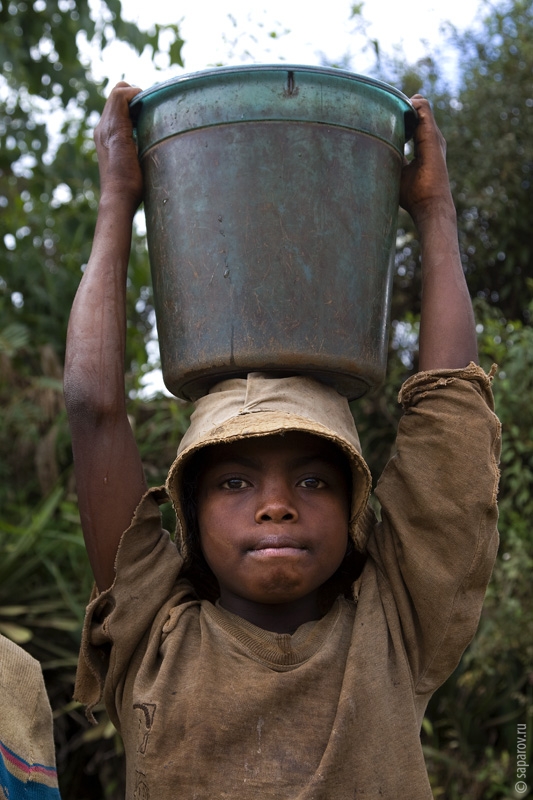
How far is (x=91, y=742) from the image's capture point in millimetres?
4008

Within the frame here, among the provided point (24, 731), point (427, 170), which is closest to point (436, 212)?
point (427, 170)

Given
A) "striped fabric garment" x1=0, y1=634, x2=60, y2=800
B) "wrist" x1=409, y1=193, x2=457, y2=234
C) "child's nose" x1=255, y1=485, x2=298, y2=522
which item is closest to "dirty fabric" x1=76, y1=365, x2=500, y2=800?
"striped fabric garment" x1=0, y1=634, x2=60, y2=800

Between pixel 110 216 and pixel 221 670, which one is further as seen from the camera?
pixel 110 216

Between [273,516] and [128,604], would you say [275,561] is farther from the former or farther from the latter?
[128,604]

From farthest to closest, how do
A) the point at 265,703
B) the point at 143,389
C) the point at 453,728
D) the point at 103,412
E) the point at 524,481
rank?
the point at 143,389, the point at 453,728, the point at 524,481, the point at 103,412, the point at 265,703

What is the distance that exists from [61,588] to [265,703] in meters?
2.41

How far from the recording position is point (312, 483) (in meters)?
1.92

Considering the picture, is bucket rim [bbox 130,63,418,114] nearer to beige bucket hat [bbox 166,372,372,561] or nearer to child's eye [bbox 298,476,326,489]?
beige bucket hat [bbox 166,372,372,561]

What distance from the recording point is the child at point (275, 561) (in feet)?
5.77

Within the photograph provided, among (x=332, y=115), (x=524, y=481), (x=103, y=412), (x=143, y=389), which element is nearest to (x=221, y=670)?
(x=103, y=412)

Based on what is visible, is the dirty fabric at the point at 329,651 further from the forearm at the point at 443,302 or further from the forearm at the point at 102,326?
the forearm at the point at 102,326

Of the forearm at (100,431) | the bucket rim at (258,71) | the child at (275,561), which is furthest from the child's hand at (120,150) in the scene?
the forearm at (100,431)

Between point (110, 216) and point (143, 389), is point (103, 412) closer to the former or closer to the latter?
point (110, 216)

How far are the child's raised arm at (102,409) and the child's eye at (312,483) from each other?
0.35 metres
